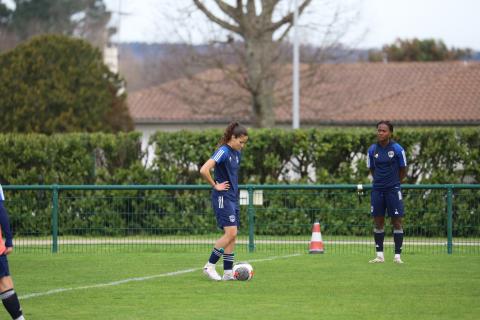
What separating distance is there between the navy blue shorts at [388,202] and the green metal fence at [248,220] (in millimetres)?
2283

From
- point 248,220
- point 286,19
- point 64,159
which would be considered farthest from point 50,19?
point 248,220

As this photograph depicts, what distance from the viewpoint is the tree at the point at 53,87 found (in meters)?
35.2

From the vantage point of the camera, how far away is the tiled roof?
47656mm

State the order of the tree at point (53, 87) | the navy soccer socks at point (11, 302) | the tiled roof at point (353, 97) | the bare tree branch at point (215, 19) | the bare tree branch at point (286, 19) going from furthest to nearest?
the tiled roof at point (353, 97), the bare tree branch at point (286, 19), the bare tree branch at point (215, 19), the tree at point (53, 87), the navy soccer socks at point (11, 302)

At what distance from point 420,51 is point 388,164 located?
61.2 m

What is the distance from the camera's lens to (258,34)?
36.7 m

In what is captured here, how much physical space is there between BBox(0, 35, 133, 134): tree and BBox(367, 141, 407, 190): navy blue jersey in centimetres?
2057

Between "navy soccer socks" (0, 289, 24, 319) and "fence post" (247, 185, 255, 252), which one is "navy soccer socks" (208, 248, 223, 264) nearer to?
"navy soccer socks" (0, 289, 24, 319)

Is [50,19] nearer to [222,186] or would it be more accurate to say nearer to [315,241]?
[315,241]

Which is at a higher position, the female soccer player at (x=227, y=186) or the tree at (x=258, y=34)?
the tree at (x=258, y=34)

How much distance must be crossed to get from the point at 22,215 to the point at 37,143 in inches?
190

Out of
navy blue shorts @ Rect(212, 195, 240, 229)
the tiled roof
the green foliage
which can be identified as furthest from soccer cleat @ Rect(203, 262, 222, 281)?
the tiled roof

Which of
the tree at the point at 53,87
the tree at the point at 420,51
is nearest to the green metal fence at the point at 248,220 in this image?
the tree at the point at 53,87

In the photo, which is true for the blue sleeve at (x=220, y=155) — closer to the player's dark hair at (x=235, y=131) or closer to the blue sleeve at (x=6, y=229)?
the player's dark hair at (x=235, y=131)
